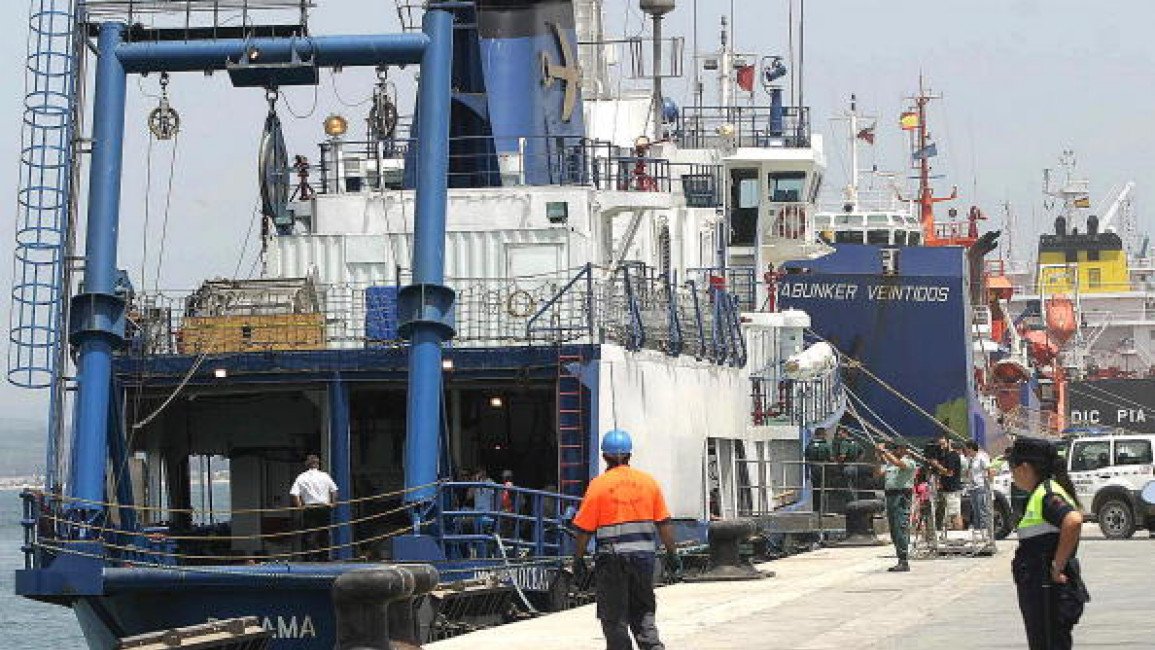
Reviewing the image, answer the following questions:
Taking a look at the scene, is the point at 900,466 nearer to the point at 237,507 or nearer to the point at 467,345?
the point at 467,345

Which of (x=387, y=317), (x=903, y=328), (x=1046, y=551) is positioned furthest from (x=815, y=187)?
(x=1046, y=551)

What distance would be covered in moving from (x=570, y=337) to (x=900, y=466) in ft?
13.2

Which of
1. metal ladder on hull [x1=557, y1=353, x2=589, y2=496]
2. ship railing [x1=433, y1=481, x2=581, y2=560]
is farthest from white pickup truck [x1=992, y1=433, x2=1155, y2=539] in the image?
Answer: ship railing [x1=433, y1=481, x2=581, y2=560]

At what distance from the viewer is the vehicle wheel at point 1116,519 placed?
108 feet

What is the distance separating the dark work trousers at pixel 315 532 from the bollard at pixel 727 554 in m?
4.20

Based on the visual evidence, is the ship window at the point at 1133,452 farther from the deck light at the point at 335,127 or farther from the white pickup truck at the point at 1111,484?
the deck light at the point at 335,127

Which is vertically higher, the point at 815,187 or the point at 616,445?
the point at 815,187

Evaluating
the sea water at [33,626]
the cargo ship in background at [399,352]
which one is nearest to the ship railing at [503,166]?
the cargo ship in background at [399,352]

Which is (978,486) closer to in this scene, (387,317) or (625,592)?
(387,317)

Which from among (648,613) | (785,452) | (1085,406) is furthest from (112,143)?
(1085,406)

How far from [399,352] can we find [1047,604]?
1488 centimetres

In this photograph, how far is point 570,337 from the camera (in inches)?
1058

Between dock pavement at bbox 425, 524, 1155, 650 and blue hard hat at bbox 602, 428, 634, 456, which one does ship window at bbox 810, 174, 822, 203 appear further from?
blue hard hat at bbox 602, 428, 634, 456

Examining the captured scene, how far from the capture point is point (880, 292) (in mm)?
49906
